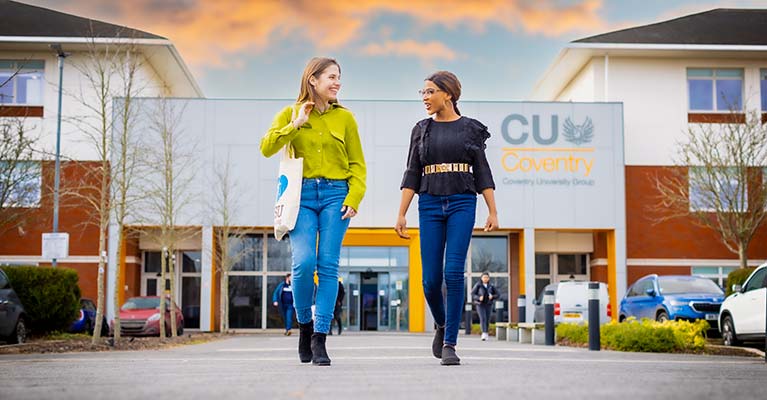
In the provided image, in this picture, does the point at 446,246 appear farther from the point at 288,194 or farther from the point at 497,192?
the point at 497,192

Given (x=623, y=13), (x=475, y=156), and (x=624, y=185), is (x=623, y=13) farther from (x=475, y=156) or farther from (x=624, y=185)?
(x=475, y=156)

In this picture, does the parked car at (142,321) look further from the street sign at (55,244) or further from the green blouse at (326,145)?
the green blouse at (326,145)

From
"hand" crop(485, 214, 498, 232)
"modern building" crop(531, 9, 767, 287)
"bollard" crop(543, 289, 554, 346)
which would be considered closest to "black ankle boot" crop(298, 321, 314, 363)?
"hand" crop(485, 214, 498, 232)

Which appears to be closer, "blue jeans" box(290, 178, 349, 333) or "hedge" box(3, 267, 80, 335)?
"blue jeans" box(290, 178, 349, 333)

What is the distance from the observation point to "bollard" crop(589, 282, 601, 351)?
48.2 ft

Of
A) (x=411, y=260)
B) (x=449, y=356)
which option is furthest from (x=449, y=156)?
(x=411, y=260)

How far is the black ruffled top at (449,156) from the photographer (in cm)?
762

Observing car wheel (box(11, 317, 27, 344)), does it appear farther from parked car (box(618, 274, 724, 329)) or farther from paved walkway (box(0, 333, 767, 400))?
parked car (box(618, 274, 724, 329))

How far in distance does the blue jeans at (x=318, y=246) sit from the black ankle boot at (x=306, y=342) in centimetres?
8

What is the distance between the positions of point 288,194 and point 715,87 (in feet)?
116

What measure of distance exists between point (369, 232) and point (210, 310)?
21.9 feet

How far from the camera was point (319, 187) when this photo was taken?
722 cm

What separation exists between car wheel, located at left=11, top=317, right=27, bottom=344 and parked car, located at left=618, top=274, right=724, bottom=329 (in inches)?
512

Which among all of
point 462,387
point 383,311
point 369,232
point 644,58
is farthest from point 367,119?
point 462,387
